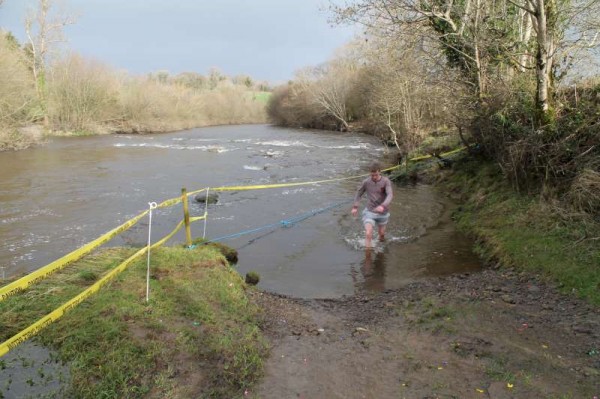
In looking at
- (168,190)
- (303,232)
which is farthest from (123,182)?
(303,232)

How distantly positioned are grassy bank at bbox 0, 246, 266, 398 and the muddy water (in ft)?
6.82

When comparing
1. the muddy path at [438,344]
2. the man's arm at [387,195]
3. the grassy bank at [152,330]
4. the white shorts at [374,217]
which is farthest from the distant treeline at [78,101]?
the muddy path at [438,344]

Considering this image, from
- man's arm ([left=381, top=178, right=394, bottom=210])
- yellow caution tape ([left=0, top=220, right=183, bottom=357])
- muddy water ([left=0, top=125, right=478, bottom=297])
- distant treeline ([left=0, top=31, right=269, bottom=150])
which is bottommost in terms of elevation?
muddy water ([left=0, top=125, right=478, bottom=297])

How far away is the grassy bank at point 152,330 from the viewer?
4508mm

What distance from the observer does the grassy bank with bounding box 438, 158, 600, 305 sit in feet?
23.7

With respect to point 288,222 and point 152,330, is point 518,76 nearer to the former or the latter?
point 288,222

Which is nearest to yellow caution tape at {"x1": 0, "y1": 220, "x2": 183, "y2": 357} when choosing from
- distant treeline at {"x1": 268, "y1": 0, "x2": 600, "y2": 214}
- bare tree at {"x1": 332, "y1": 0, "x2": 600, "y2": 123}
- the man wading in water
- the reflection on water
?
the reflection on water

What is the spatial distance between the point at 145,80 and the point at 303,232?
54.1 m

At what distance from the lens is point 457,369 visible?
16.4 ft

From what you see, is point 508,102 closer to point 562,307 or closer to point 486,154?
point 486,154

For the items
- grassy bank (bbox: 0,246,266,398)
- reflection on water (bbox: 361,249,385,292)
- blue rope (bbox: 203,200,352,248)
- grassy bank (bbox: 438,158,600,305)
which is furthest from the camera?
blue rope (bbox: 203,200,352,248)

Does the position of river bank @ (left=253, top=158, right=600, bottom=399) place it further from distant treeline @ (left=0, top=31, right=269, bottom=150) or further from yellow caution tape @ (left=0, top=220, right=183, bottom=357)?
distant treeline @ (left=0, top=31, right=269, bottom=150)

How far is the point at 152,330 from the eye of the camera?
5363 millimetres

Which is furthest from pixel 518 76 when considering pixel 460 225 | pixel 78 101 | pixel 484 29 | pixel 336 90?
pixel 78 101
